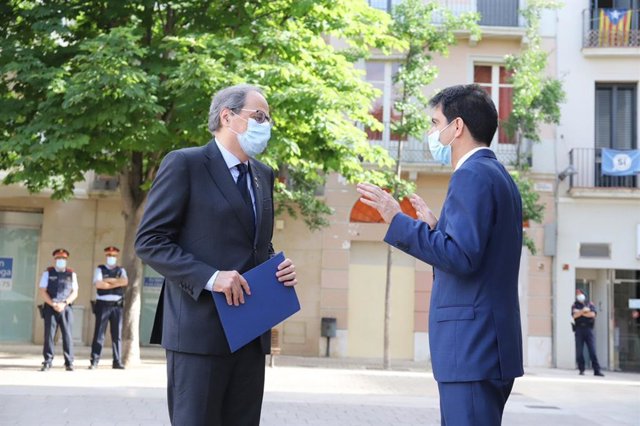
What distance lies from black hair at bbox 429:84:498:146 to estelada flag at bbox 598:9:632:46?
24091 millimetres

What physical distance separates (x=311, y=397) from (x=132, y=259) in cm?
645

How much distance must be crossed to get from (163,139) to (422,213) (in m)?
12.2

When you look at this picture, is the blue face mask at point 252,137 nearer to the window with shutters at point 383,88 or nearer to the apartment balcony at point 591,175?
the window with shutters at point 383,88

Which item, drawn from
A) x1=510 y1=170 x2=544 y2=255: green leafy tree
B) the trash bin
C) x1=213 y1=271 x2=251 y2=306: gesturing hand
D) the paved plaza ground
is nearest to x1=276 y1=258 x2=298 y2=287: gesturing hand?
x1=213 y1=271 x2=251 y2=306: gesturing hand

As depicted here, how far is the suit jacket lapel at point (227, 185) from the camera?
4602 millimetres

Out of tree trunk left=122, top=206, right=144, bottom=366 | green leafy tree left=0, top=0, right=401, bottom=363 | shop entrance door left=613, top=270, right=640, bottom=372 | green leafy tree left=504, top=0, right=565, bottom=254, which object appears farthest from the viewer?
shop entrance door left=613, top=270, right=640, bottom=372

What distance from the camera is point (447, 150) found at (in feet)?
14.8

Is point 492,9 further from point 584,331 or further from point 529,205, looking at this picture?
point 584,331

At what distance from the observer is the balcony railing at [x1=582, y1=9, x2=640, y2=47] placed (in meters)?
26.8

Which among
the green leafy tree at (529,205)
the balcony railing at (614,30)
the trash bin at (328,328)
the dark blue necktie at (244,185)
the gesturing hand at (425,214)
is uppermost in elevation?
the balcony railing at (614,30)

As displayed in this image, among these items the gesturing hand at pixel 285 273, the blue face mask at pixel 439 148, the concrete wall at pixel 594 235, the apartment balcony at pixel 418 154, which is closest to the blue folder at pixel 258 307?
the gesturing hand at pixel 285 273

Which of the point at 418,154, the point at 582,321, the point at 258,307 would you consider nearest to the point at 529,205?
the point at 582,321

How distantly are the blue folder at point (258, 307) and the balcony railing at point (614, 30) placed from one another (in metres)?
24.3

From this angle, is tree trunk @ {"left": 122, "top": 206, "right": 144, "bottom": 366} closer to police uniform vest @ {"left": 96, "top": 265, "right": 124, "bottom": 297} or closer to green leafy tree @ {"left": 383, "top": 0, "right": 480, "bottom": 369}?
police uniform vest @ {"left": 96, "top": 265, "right": 124, "bottom": 297}
